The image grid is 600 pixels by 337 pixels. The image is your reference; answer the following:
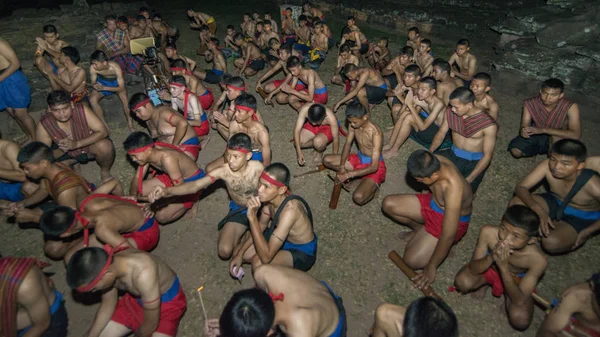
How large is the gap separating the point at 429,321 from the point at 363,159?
11.9 ft

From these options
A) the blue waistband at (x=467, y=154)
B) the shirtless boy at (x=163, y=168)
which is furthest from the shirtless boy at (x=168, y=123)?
the blue waistband at (x=467, y=154)

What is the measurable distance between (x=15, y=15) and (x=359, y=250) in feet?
45.4

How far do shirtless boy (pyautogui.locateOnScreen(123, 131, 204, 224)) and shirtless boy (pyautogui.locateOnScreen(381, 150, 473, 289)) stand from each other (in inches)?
126

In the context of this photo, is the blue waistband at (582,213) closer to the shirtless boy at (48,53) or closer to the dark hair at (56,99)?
the dark hair at (56,99)

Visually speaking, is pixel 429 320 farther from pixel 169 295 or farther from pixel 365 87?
pixel 365 87

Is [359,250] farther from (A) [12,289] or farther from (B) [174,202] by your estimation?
(A) [12,289]

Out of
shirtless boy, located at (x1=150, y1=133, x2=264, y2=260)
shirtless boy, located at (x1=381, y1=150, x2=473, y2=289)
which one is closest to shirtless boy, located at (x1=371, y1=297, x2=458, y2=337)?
shirtless boy, located at (x1=381, y1=150, x2=473, y2=289)

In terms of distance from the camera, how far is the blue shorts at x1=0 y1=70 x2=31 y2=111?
633 centimetres

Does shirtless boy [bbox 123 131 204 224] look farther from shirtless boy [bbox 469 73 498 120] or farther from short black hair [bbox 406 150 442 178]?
shirtless boy [bbox 469 73 498 120]

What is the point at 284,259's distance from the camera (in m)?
4.13

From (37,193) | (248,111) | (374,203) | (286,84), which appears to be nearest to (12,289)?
(37,193)

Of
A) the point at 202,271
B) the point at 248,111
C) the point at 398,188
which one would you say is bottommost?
the point at 202,271

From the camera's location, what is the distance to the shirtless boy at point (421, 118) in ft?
21.0

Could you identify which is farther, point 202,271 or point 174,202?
point 174,202
